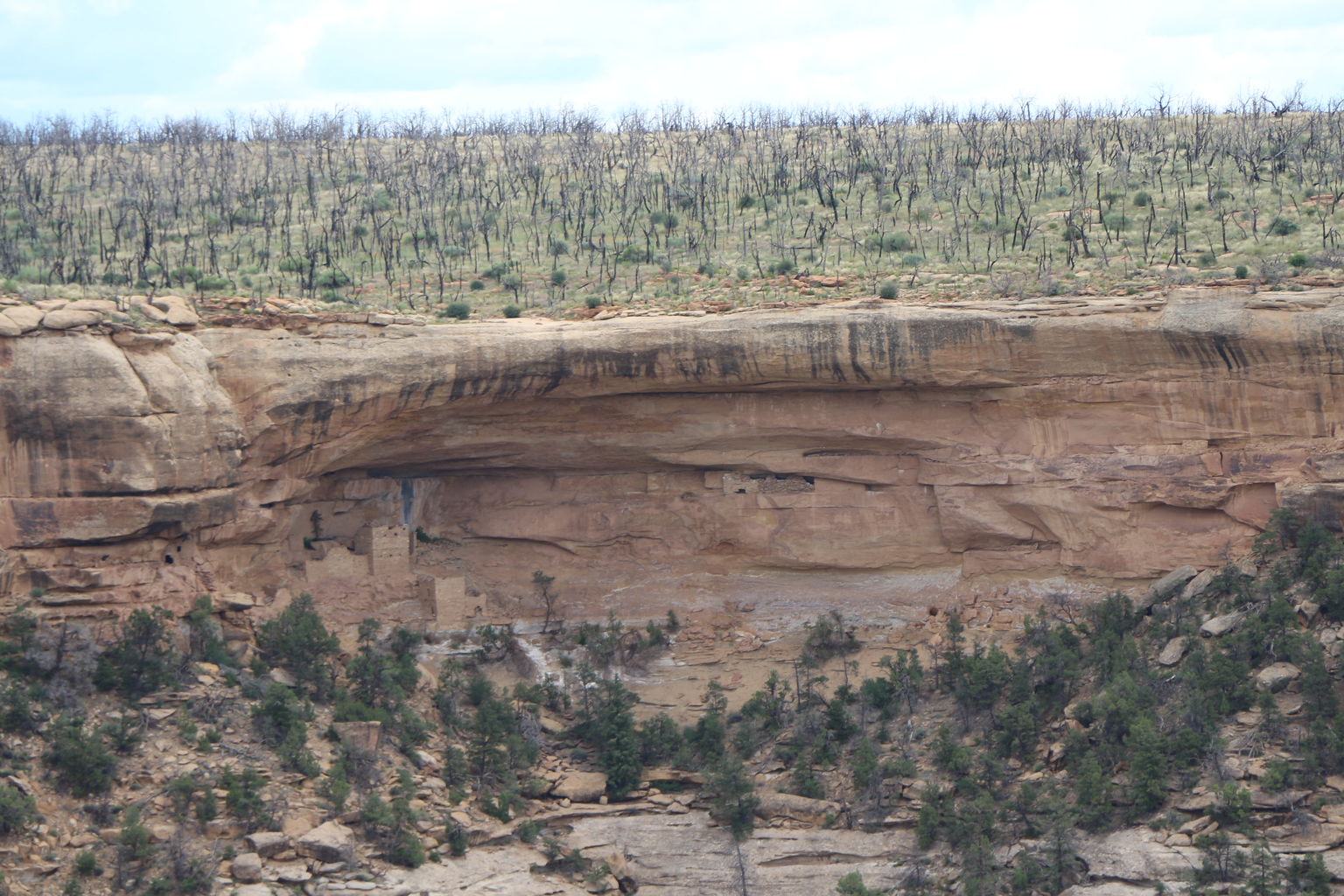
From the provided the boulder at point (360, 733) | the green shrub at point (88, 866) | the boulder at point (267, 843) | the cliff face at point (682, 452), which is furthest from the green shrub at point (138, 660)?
the green shrub at point (88, 866)

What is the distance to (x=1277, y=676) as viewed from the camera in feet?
76.3

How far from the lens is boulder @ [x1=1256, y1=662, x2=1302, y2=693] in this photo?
23.2 metres

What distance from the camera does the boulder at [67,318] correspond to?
25.3 m

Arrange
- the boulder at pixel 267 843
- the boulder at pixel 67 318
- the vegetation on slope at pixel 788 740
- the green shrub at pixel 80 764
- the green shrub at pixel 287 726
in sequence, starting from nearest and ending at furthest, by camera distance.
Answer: the vegetation on slope at pixel 788 740
the boulder at pixel 267 843
the green shrub at pixel 80 764
the green shrub at pixel 287 726
the boulder at pixel 67 318

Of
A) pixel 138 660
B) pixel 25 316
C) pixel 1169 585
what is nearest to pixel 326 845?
pixel 138 660

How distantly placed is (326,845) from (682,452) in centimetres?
1024

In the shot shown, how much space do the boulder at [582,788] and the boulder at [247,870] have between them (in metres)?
5.37

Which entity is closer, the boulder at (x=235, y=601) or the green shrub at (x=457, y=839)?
the green shrub at (x=457, y=839)

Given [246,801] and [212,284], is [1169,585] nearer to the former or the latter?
[246,801]

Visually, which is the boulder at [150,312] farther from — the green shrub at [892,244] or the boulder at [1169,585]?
the boulder at [1169,585]

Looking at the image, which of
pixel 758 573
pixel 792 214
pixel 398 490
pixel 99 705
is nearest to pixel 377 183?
pixel 792 214

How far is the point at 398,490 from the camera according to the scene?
30281 mm

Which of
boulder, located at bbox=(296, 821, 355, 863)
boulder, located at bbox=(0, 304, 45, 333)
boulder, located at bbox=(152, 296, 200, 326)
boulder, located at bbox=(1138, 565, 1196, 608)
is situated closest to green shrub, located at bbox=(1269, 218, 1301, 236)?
boulder, located at bbox=(1138, 565, 1196, 608)

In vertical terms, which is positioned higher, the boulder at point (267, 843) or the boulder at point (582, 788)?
the boulder at point (267, 843)
